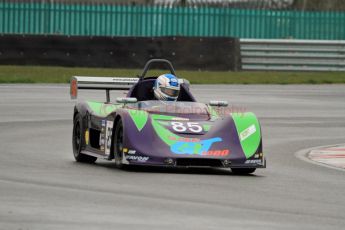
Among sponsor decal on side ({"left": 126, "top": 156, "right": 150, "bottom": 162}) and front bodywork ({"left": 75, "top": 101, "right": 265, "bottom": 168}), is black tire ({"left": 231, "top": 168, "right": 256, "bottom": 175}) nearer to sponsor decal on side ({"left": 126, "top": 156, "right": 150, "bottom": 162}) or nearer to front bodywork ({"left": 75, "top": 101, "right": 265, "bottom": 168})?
front bodywork ({"left": 75, "top": 101, "right": 265, "bottom": 168})

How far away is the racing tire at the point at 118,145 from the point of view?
42.7 ft

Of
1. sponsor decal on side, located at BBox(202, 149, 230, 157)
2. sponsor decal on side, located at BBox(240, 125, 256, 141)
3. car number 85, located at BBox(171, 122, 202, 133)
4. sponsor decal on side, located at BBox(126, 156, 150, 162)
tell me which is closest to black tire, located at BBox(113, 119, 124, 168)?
sponsor decal on side, located at BBox(126, 156, 150, 162)

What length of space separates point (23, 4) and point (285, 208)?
28943mm

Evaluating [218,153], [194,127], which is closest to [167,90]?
[194,127]

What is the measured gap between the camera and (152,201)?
10.1 metres

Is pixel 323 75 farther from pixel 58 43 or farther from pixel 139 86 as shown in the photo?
pixel 139 86

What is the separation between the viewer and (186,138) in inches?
499

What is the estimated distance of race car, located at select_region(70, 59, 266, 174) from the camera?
12.6 metres

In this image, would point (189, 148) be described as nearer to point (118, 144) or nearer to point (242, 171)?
point (242, 171)

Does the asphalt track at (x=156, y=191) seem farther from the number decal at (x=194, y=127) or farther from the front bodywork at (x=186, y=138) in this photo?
the number decal at (x=194, y=127)

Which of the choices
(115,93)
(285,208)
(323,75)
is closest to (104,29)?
(323,75)

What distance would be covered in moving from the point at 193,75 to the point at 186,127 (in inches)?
803

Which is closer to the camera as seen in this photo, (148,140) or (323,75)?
(148,140)

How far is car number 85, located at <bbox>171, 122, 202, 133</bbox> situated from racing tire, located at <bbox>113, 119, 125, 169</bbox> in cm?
58
